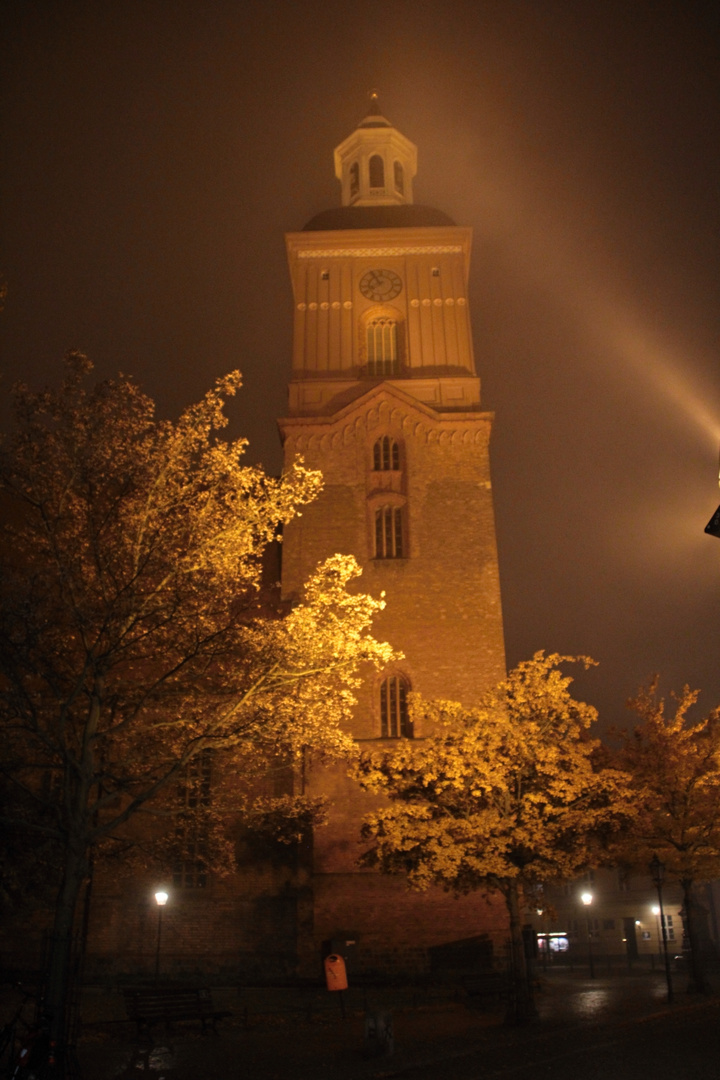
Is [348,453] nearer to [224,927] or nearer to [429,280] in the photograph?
[429,280]

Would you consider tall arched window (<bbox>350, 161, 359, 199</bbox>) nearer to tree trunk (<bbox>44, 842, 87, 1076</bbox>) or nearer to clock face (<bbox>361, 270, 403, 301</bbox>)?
clock face (<bbox>361, 270, 403, 301</bbox>)

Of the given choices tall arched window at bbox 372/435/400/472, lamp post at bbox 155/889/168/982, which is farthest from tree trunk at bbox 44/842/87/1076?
tall arched window at bbox 372/435/400/472

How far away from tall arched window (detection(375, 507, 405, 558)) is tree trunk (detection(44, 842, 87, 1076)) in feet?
Result: 64.7

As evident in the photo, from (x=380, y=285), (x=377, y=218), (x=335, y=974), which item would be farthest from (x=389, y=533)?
(x=335, y=974)

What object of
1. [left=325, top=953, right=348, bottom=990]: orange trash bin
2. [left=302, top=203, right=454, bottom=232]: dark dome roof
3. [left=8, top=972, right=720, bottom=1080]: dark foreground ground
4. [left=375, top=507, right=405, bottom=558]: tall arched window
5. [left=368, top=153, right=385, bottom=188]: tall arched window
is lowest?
[left=8, top=972, right=720, bottom=1080]: dark foreground ground

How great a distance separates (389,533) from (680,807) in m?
13.0

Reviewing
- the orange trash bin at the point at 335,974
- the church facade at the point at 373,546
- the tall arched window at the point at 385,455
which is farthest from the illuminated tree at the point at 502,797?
the tall arched window at the point at 385,455

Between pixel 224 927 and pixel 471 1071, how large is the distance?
14.6 meters

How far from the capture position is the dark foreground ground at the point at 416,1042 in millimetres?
13539

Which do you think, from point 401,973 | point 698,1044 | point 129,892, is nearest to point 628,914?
point 401,973

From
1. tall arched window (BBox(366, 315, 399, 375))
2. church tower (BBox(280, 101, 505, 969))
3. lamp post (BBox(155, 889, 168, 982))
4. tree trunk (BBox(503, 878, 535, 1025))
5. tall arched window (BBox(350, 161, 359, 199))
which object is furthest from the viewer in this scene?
tall arched window (BBox(350, 161, 359, 199))

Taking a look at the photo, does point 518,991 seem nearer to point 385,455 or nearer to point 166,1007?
point 166,1007

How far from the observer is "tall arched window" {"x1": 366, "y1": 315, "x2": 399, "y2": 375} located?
3622cm

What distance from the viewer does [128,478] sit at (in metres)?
15.1
